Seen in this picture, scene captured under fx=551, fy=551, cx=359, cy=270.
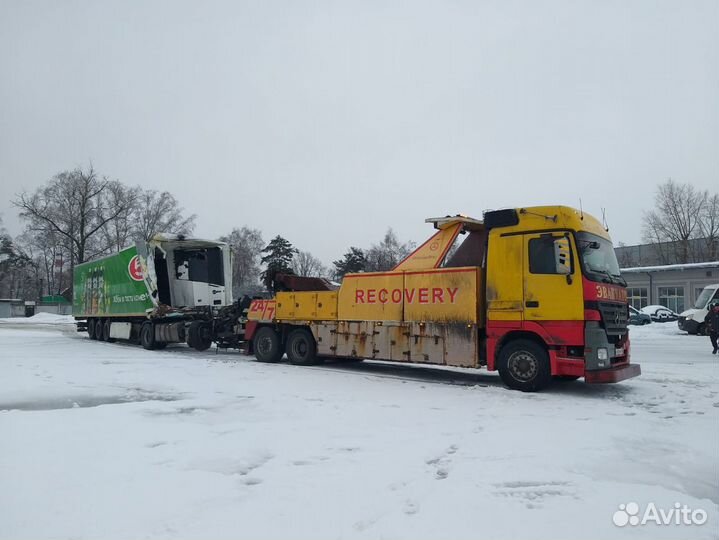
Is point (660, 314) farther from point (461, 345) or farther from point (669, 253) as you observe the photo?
point (461, 345)

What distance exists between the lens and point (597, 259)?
9.46m

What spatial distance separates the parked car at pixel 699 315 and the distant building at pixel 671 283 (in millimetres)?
15455

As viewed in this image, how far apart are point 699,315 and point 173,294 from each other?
23.5 meters

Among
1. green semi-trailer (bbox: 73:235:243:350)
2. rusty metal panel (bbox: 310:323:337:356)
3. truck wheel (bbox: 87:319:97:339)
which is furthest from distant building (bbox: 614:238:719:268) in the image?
rusty metal panel (bbox: 310:323:337:356)

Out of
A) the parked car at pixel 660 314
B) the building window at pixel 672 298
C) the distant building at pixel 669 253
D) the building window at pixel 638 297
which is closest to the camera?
the parked car at pixel 660 314

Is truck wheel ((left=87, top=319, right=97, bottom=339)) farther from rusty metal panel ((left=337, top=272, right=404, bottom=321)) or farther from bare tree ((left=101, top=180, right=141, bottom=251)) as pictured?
bare tree ((left=101, top=180, right=141, bottom=251))

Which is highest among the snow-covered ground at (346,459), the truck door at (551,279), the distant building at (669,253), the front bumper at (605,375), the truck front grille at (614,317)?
the distant building at (669,253)

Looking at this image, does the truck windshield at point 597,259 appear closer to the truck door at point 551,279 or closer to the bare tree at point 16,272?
the truck door at point 551,279

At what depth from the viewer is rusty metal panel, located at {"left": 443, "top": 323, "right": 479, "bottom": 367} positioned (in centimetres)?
1023

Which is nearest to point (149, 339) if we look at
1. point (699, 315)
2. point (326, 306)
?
point (326, 306)

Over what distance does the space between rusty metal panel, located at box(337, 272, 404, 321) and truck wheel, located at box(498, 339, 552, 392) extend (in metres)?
2.53

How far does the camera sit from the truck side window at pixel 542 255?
930 centimetres

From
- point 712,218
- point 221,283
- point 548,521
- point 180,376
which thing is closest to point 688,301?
point 712,218

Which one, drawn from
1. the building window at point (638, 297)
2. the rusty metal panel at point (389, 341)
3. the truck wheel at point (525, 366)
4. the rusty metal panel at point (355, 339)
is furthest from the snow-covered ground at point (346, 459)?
the building window at point (638, 297)
